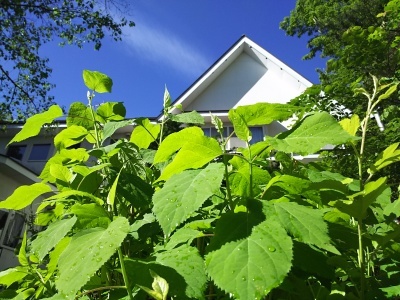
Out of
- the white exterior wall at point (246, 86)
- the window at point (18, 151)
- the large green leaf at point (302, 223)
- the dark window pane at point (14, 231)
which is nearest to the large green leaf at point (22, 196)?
the large green leaf at point (302, 223)

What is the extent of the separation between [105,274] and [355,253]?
644 mm

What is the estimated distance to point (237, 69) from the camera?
63.0 ft

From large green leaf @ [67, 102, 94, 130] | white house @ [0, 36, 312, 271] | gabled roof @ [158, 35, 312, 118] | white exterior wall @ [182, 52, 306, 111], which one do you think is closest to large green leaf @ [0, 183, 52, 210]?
large green leaf @ [67, 102, 94, 130]

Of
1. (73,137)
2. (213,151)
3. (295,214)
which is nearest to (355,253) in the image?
(295,214)

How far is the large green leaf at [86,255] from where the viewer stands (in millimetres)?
601

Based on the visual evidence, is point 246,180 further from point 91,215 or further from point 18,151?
point 18,151

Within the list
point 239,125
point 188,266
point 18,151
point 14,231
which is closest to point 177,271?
point 188,266

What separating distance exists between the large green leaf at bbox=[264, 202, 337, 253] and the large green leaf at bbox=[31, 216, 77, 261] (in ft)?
1.49

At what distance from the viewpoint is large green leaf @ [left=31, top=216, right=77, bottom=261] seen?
2.58ft

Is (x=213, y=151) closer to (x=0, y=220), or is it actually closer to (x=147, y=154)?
(x=147, y=154)

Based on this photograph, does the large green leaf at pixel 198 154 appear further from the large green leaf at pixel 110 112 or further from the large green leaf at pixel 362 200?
the large green leaf at pixel 110 112

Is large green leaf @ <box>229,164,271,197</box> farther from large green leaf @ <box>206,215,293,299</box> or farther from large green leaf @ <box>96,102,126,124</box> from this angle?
large green leaf @ <box>96,102,126,124</box>

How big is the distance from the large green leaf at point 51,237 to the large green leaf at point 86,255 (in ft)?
0.33

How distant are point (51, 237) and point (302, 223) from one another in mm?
552
